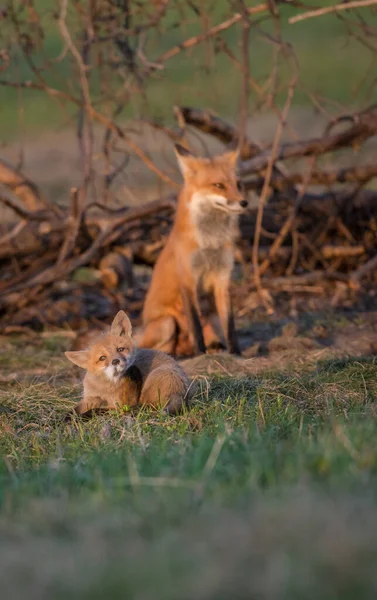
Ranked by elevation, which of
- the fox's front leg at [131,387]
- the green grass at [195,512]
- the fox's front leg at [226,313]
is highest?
the green grass at [195,512]

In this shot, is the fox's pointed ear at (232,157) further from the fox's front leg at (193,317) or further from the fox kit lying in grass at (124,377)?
Result: the fox kit lying in grass at (124,377)

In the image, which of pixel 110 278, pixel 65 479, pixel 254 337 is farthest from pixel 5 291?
pixel 65 479

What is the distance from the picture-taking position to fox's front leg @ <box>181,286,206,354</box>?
7.84 metres

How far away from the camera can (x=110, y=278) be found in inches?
396

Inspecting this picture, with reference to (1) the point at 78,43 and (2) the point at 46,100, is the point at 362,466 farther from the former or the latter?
(2) the point at 46,100

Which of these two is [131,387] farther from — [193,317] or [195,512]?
[195,512]

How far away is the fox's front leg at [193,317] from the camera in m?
7.84

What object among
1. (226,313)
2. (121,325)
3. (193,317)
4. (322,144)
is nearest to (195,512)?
(121,325)

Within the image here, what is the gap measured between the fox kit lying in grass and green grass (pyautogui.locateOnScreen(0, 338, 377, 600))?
413 millimetres

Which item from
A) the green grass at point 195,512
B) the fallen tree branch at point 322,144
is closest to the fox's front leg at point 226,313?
the fallen tree branch at point 322,144

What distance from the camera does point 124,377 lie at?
5.48 meters

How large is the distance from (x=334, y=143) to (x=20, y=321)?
3920 mm

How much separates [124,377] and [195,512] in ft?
8.91

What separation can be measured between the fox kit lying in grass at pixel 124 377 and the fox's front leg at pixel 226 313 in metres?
2.16
